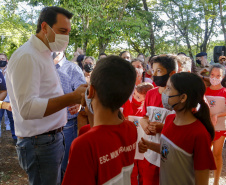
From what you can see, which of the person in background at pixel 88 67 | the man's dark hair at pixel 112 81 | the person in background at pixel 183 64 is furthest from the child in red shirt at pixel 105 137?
the person in background at pixel 88 67

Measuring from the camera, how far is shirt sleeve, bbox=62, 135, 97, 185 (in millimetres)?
1210

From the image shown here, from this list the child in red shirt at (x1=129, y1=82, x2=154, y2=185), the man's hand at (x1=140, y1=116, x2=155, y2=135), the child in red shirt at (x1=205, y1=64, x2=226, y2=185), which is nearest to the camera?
the man's hand at (x1=140, y1=116, x2=155, y2=135)

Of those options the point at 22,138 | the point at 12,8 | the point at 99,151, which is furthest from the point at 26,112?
the point at 12,8

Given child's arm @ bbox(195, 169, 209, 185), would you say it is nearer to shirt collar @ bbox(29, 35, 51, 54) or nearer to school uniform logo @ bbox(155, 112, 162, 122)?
school uniform logo @ bbox(155, 112, 162, 122)

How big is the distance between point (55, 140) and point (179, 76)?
1289 mm

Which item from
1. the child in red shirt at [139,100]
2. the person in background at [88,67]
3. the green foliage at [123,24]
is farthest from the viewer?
the green foliage at [123,24]

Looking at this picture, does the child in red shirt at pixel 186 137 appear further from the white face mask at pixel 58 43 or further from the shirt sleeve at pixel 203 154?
the white face mask at pixel 58 43

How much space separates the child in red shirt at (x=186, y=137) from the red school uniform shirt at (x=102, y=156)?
54 cm

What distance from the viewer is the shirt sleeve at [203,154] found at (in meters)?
1.76

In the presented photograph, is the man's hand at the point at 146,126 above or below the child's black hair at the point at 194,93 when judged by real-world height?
below

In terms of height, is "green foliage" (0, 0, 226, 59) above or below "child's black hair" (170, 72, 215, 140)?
above

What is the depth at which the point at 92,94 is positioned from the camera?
4.52ft

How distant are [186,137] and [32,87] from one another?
1311mm

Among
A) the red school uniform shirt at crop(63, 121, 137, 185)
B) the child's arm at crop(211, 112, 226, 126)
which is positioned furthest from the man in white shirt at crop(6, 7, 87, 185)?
the child's arm at crop(211, 112, 226, 126)
